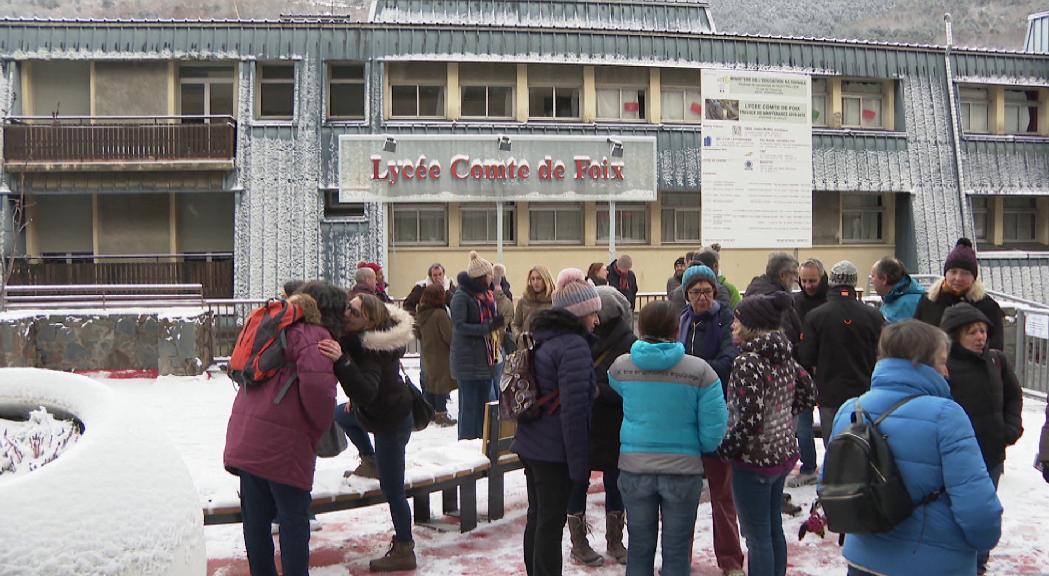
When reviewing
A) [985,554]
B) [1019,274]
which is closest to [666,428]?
[985,554]

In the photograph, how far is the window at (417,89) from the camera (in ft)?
76.2

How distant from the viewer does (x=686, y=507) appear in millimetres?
5363

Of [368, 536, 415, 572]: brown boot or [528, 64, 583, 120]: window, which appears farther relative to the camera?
[528, 64, 583, 120]: window

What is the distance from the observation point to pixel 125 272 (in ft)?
74.2

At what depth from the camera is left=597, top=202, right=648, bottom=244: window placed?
949 inches

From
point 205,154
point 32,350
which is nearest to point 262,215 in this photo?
point 205,154

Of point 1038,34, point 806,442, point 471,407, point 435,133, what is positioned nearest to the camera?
point 806,442

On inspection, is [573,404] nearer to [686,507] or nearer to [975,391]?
[686,507]

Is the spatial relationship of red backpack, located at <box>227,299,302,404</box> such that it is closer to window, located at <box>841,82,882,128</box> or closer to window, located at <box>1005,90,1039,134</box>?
window, located at <box>841,82,882,128</box>

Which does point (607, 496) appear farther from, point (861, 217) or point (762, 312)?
point (861, 217)

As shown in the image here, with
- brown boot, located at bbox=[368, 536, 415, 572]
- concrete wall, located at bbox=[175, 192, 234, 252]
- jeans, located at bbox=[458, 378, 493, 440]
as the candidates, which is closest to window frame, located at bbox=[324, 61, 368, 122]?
concrete wall, located at bbox=[175, 192, 234, 252]

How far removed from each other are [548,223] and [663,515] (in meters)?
18.8

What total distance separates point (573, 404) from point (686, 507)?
80 cm

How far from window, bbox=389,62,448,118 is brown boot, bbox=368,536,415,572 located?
1770 cm
